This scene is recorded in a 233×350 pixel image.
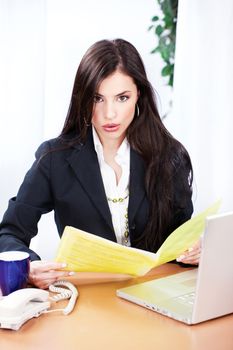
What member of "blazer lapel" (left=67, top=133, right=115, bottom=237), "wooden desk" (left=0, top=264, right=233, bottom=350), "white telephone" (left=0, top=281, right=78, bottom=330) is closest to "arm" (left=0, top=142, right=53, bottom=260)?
"blazer lapel" (left=67, top=133, right=115, bottom=237)

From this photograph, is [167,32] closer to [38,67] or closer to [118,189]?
[38,67]

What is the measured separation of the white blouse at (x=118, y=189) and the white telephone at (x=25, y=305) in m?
0.55

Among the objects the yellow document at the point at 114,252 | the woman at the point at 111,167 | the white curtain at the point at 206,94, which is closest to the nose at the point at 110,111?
the woman at the point at 111,167

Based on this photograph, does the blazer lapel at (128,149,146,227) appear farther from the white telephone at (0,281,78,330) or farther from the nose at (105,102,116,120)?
the white telephone at (0,281,78,330)

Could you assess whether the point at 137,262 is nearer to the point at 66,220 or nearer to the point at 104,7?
the point at 66,220

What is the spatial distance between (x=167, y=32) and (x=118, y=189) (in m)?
1.59

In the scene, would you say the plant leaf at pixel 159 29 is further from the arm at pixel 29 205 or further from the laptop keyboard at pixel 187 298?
the laptop keyboard at pixel 187 298

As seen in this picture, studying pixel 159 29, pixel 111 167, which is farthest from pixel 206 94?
pixel 111 167

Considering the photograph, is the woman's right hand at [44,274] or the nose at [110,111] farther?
the nose at [110,111]

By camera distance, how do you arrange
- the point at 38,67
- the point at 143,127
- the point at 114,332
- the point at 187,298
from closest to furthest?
the point at 114,332 < the point at 187,298 < the point at 143,127 < the point at 38,67

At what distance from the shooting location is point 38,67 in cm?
306

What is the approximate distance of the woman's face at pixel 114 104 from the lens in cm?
214

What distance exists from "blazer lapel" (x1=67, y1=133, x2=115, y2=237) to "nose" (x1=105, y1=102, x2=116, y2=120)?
0.19 m

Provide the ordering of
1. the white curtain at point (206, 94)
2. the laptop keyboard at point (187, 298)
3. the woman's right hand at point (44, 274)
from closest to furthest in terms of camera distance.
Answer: the laptop keyboard at point (187, 298) < the woman's right hand at point (44, 274) < the white curtain at point (206, 94)
